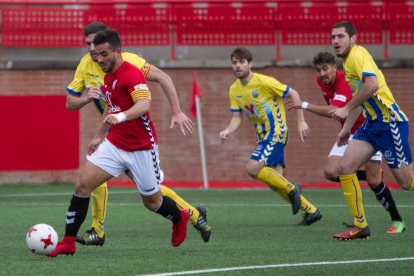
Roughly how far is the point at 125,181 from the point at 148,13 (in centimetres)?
342

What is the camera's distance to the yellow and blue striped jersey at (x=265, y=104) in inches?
537

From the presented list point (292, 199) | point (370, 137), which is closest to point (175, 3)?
point (292, 199)

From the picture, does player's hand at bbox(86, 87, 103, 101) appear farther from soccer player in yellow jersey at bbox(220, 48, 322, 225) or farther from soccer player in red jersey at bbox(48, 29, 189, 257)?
soccer player in yellow jersey at bbox(220, 48, 322, 225)

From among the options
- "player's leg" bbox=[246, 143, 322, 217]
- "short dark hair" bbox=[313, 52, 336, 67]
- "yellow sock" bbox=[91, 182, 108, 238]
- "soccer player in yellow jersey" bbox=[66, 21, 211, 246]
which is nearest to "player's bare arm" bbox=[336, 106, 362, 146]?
"short dark hair" bbox=[313, 52, 336, 67]

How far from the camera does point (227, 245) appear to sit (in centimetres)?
1022

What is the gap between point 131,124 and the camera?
9328mm

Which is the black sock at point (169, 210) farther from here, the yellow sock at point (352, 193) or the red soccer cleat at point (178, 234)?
the yellow sock at point (352, 193)

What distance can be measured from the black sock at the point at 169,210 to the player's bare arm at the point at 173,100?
0.64m

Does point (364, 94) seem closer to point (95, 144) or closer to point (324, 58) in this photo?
point (324, 58)

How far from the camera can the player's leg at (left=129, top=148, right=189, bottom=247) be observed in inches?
369

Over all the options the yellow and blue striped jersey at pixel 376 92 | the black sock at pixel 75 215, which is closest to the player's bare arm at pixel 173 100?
the black sock at pixel 75 215

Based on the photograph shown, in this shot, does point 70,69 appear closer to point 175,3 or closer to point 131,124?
point 175,3

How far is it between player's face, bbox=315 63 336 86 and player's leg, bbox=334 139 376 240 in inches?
64.4

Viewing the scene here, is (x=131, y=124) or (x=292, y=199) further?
(x=292, y=199)
